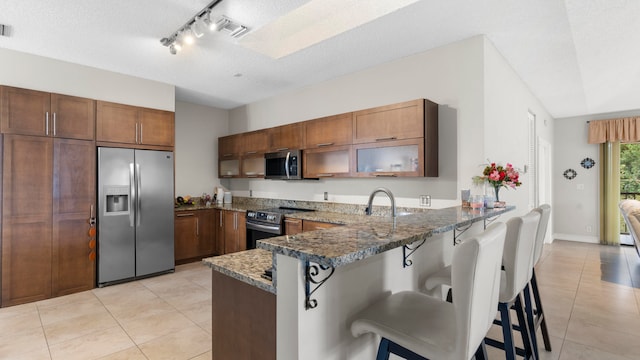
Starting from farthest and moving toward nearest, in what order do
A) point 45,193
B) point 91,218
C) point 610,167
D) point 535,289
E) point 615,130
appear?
point 610,167
point 615,130
point 91,218
point 45,193
point 535,289

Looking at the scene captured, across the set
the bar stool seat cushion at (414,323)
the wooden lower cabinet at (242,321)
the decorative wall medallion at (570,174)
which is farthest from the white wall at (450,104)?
the decorative wall medallion at (570,174)

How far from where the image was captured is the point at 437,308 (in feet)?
4.69

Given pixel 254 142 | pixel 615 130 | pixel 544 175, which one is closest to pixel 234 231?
pixel 254 142

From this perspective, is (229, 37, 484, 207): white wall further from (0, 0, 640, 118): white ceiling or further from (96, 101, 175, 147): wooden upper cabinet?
(96, 101, 175, 147): wooden upper cabinet

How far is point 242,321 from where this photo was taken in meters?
1.46

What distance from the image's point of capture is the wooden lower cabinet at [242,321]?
132 centimetres

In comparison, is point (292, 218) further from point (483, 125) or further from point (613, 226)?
point (613, 226)

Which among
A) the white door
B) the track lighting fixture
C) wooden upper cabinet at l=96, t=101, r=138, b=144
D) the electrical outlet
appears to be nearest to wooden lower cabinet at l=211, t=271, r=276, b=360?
the track lighting fixture

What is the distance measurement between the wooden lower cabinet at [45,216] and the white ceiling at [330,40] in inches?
44.6

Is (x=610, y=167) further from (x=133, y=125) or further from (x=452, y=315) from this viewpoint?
(x=133, y=125)

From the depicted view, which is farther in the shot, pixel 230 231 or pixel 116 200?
pixel 230 231

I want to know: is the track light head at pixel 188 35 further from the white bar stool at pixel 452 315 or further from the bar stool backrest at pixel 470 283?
the bar stool backrest at pixel 470 283

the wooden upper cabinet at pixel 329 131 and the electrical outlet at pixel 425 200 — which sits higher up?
the wooden upper cabinet at pixel 329 131

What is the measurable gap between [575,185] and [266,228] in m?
6.52
